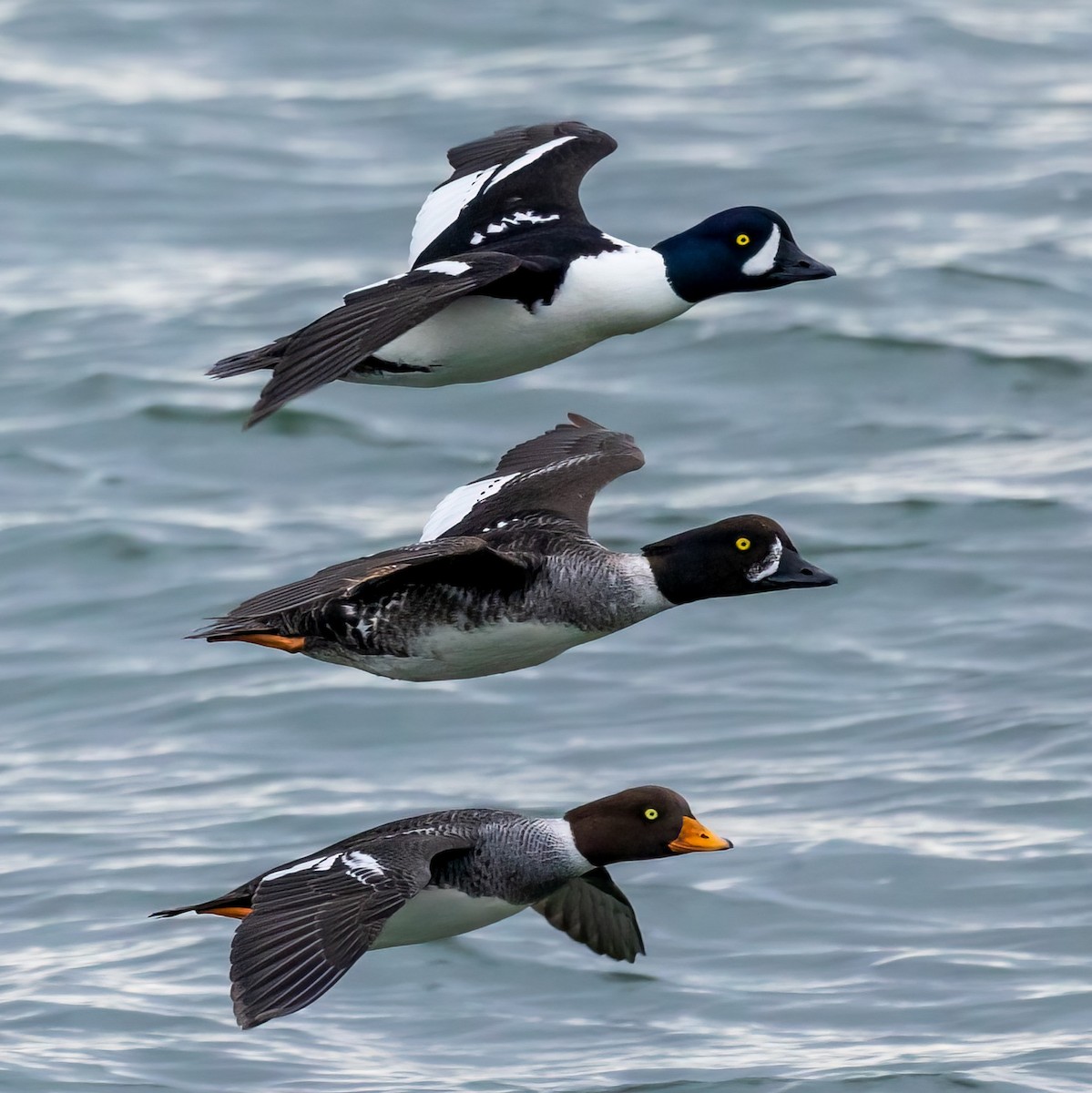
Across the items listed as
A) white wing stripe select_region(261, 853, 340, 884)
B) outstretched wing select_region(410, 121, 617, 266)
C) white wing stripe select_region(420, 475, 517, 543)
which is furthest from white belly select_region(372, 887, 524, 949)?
outstretched wing select_region(410, 121, 617, 266)

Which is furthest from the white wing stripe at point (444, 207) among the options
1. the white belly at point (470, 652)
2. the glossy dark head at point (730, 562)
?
the white belly at point (470, 652)

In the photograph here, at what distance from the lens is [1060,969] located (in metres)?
10.9

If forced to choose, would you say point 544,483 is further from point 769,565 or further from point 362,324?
point 362,324

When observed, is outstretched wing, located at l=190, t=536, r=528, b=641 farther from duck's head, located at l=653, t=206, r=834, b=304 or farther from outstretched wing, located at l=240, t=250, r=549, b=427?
duck's head, located at l=653, t=206, r=834, b=304

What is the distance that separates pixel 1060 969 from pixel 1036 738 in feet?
7.61

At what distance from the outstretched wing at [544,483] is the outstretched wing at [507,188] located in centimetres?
95

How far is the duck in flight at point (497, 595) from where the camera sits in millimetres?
8156

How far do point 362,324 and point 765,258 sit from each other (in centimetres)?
187

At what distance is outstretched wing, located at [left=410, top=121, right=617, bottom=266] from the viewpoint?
962 centimetres

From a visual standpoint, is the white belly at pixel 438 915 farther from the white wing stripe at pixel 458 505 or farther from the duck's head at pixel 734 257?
the duck's head at pixel 734 257

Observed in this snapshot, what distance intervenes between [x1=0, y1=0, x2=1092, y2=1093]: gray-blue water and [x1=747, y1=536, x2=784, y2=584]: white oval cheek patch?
2624 mm

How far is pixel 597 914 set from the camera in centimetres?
935

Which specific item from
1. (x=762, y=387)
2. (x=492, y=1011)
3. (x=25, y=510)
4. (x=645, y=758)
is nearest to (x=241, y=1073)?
(x=492, y=1011)

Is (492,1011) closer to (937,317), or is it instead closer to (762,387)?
(762,387)
